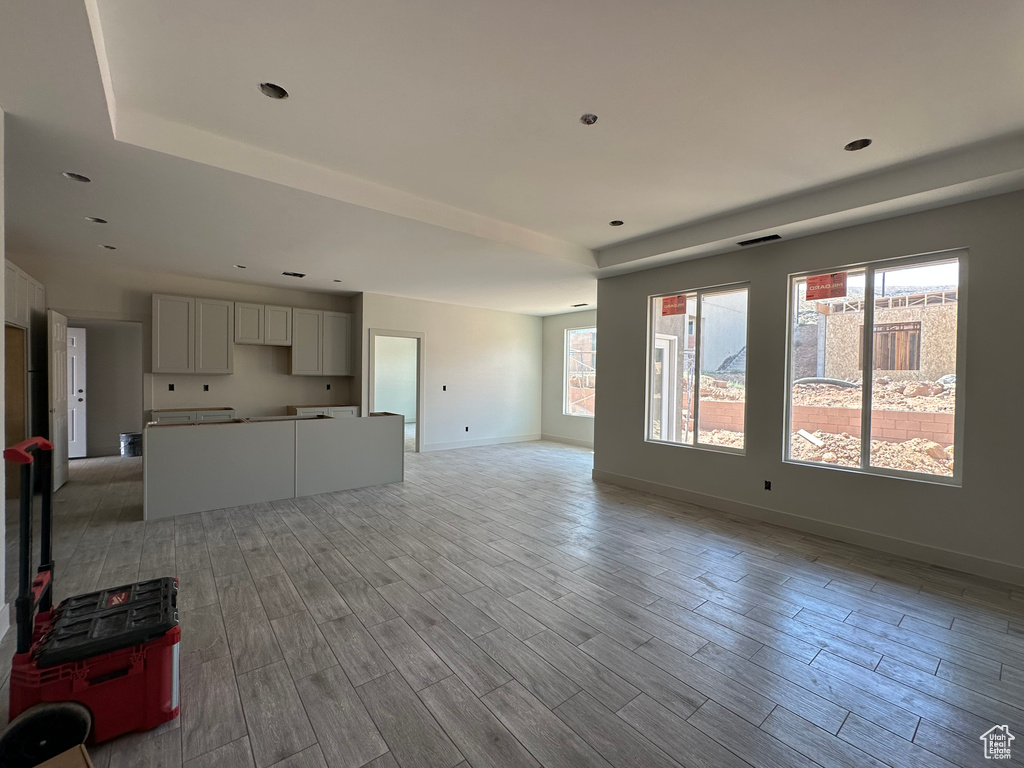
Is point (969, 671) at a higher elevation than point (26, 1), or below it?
below

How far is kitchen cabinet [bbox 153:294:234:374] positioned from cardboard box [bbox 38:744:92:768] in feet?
19.5

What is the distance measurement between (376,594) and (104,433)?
24.3 ft

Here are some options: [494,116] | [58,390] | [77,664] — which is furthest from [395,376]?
[77,664]

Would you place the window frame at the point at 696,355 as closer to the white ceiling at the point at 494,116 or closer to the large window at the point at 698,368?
the large window at the point at 698,368

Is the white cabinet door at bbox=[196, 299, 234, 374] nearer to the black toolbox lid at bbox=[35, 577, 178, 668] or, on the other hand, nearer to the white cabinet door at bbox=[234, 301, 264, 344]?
the white cabinet door at bbox=[234, 301, 264, 344]

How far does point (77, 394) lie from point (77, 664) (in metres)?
7.70

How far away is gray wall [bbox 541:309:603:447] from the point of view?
8.86m

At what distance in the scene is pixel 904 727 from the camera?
1783 mm

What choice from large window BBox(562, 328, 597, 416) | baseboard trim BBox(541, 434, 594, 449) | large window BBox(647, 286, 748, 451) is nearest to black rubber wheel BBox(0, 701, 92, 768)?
large window BBox(647, 286, 748, 451)

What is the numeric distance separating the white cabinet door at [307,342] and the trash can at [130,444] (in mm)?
2722

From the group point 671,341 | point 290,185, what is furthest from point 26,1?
point 671,341

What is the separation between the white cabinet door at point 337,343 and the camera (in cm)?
736

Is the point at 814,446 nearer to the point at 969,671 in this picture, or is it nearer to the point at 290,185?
the point at 969,671

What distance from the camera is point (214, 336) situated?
6383 mm
